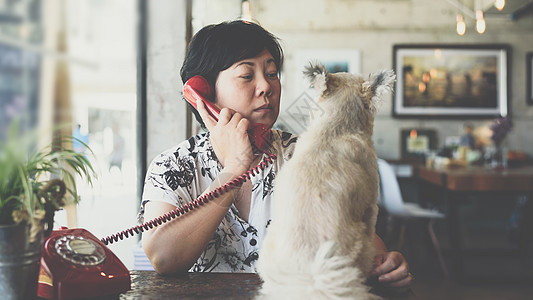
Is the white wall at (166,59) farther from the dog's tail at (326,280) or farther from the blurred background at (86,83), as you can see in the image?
the dog's tail at (326,280)

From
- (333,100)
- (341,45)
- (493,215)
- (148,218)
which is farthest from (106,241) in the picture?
(493,215)

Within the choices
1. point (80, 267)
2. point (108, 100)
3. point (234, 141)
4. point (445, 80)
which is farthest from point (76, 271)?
point (445, 80)

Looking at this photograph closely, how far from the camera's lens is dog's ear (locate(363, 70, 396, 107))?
791 mm

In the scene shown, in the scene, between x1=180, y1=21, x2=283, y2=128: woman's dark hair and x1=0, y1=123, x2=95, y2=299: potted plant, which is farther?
x1=180, y1=21, x2=283, y2=128: woman's dark hair

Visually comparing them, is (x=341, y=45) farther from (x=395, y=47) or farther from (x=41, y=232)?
(x=41, y=232)

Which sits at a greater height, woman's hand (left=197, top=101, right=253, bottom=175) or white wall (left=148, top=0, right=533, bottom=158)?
white wall (left=148, top=0, right=533, bottom=158)

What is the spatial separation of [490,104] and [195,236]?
6.50 meters

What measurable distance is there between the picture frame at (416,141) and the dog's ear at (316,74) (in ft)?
19.5

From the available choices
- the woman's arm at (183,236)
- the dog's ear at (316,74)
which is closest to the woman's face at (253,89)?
the woman's arm at (183,236)

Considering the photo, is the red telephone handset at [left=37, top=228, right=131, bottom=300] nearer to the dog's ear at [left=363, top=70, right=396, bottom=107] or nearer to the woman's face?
the woman's face

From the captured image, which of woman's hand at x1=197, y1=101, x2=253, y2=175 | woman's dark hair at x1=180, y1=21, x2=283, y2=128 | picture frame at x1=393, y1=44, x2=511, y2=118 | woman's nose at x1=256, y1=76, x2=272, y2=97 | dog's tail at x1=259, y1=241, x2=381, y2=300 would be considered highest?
picture frame at x1=393, y1=44, x2=511, y2=118

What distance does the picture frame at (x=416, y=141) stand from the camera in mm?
6406

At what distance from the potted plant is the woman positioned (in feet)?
1.24

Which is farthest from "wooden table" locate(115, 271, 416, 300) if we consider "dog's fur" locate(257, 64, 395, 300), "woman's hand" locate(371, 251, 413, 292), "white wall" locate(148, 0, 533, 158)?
"white wall" locate(148, 0, 533, 158)
